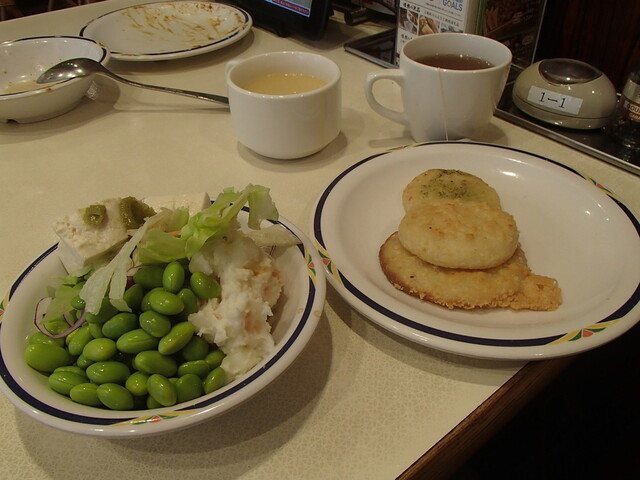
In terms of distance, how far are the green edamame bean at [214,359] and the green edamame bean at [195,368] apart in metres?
0.01

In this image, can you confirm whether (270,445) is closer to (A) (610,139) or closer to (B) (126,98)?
(A) (610,139)

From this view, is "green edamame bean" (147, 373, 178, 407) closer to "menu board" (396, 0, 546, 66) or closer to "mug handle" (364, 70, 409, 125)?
"mug handle" (364, 70, 409, 125)

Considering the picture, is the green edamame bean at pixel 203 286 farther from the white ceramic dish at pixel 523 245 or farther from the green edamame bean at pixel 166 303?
the white ceramic dish at pixel 523 245

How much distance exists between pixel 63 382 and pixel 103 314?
0.32ft

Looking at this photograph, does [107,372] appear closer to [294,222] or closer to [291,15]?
[294,222]

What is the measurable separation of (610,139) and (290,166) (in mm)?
804

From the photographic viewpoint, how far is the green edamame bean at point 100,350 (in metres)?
0.64

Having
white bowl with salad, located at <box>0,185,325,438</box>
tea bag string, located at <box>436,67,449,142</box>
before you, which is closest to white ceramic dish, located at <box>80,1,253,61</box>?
tea bag string, located at <box>436,67,449,142</box>

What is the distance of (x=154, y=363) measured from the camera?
63cm

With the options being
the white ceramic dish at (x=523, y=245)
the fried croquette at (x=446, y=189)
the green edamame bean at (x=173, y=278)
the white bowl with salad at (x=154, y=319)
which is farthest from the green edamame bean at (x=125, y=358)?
the fried croquette at (x=446, y=189)

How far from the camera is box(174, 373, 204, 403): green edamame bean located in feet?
2.02

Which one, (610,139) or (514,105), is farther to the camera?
(514,105)

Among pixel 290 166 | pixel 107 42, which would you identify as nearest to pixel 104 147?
pixel 290 166

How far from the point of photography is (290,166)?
1.26 m
